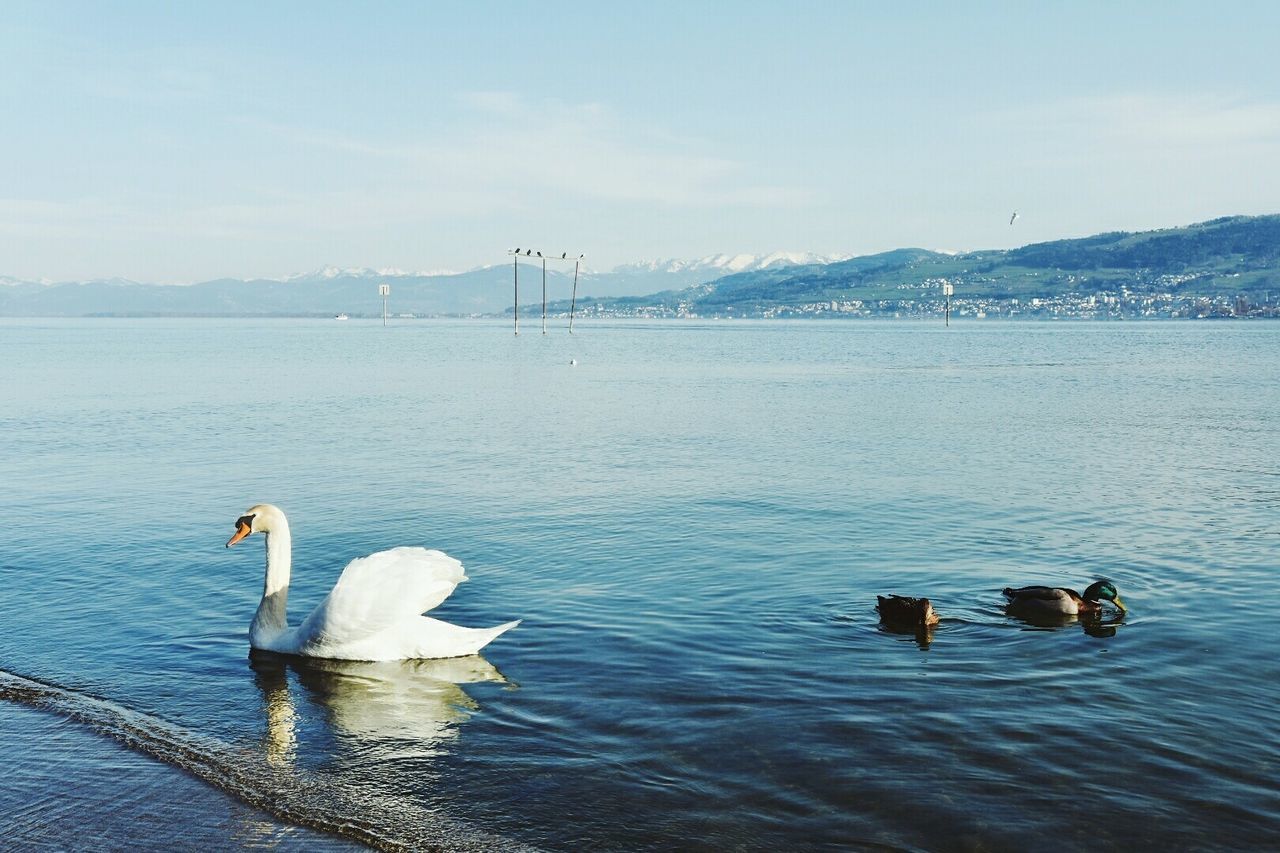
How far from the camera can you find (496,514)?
24781mm

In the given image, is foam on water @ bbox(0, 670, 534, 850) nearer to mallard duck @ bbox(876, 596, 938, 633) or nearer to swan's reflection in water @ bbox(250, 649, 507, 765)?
swan's reflection in water @ bbox(250, 649, 507, 765)

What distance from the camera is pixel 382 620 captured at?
45.2 feet

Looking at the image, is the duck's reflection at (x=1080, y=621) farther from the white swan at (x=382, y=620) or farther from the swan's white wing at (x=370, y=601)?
the swan's white wing at (x=370, y=601)

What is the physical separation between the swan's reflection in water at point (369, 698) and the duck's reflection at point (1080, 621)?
24.4 feet

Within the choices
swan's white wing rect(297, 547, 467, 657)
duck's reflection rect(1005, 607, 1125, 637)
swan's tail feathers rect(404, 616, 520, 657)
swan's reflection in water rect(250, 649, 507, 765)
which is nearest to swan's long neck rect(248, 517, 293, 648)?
swan's reflection in water rect(250, 649, 507, 765)

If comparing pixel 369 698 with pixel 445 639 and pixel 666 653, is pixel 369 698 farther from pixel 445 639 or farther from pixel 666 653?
pixel 666 653

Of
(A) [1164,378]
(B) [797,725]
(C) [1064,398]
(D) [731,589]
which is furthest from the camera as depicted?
(A) [1164,378]

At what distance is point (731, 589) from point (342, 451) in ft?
70.5

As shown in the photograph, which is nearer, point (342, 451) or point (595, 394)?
point (342, 451)

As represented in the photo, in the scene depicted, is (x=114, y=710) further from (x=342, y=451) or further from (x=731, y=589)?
(x=342, y=451)

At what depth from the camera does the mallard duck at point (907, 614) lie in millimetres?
15133

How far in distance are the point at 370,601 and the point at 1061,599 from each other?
30.2 ft

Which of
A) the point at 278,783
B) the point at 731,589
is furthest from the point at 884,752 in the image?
the point at 731,589

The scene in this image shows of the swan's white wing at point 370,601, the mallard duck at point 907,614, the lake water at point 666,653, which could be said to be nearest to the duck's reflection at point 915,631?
the mallard duck at point 907,614
